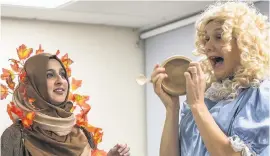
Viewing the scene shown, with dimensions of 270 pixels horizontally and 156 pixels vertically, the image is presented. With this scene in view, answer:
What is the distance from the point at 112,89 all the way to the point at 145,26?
58cm

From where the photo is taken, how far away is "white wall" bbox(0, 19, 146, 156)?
389 cm

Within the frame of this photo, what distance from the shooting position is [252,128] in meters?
1.52

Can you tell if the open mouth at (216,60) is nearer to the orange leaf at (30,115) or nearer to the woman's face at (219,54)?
the woman's face at (219,54)

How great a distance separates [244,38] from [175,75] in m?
0.26

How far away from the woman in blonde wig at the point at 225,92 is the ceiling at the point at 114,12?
1730 mm

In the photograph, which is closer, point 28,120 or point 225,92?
point 225,92

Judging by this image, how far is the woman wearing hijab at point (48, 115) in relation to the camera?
2.35 meters

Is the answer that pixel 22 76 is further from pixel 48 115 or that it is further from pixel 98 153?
pixel 98 153

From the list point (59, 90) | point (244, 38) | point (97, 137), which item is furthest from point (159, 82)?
point (97, 137)

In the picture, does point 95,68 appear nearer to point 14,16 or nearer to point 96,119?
point 96,119

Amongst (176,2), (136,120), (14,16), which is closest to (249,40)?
(176,2)

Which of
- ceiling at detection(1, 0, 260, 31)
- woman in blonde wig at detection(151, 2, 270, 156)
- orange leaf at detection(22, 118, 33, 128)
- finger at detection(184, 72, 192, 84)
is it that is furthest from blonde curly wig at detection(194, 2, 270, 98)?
ceiling at detection(1, 0, 260, 31)

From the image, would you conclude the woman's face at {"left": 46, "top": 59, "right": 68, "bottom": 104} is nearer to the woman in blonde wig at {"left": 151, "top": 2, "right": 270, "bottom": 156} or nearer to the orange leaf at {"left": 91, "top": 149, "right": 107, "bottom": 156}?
the orange leaf at {"left": 91, "top": 149, "right": 107, "bottom": 156}

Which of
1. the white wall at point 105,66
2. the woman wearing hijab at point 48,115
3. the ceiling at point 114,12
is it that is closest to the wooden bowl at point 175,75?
the woman wearing hijab at point 48,115
